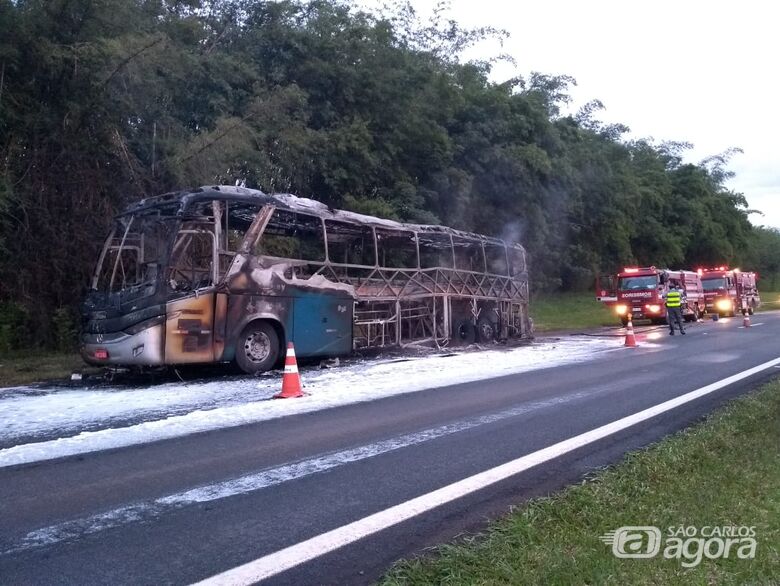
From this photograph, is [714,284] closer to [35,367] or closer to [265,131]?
[265,131]

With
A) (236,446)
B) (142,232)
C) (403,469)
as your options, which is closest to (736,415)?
(403,469)

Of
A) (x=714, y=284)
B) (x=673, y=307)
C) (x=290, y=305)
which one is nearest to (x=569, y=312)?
(x=714, y=284)

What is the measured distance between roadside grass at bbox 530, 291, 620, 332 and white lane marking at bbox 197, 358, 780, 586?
61.6ft

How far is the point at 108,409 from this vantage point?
9289 mm

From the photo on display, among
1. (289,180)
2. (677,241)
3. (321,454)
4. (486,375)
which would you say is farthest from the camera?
(677,241)

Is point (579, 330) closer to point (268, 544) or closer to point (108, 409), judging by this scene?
point (108, 409)

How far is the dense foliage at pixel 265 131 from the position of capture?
15.0 meters

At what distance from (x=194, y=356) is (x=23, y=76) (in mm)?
7444

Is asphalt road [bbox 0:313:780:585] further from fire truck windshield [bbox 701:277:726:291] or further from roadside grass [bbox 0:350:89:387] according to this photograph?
fire truck windshield [bbox 701:277:726:291]

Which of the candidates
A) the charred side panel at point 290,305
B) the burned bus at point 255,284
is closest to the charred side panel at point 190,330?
the burned bus at point 255,284

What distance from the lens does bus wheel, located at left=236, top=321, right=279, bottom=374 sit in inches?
490

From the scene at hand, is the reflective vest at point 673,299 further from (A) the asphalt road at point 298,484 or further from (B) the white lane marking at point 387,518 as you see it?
(B) the white lane marking at point 387,518

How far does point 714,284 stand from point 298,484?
33.5 m

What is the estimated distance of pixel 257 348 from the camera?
12.8 m
